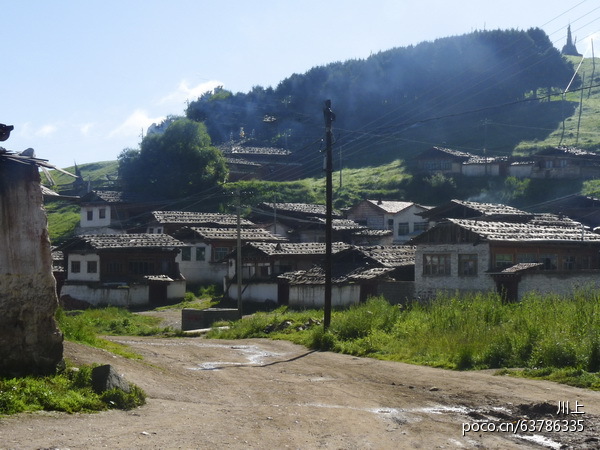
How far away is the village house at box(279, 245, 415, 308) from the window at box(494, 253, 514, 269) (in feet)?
15.0

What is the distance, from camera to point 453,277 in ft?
127

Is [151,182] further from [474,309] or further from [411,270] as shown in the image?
[474,309]

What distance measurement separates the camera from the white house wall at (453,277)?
37094 millimetres

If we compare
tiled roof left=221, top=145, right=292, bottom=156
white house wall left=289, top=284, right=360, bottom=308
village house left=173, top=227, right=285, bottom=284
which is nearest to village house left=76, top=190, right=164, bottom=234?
village house left=173, top=227, right=285, bottom=284

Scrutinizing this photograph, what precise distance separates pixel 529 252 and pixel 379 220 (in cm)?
2920

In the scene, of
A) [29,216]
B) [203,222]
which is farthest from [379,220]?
[29,216]

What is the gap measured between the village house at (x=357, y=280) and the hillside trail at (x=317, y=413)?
17.6m

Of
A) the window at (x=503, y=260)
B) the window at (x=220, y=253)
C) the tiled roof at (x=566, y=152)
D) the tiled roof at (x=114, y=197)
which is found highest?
the tiled roof at (x=566, y=152)

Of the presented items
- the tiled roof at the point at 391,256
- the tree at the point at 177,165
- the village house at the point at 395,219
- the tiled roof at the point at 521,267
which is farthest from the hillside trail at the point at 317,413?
the tree at the point at 177,165

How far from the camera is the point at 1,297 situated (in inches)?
563

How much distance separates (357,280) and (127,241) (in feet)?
68.2

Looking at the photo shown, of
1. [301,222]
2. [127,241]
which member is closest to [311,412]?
[127,241]

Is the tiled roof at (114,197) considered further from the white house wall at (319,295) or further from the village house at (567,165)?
the village house at (567,165)

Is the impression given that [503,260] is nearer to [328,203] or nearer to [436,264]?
[436,264]
